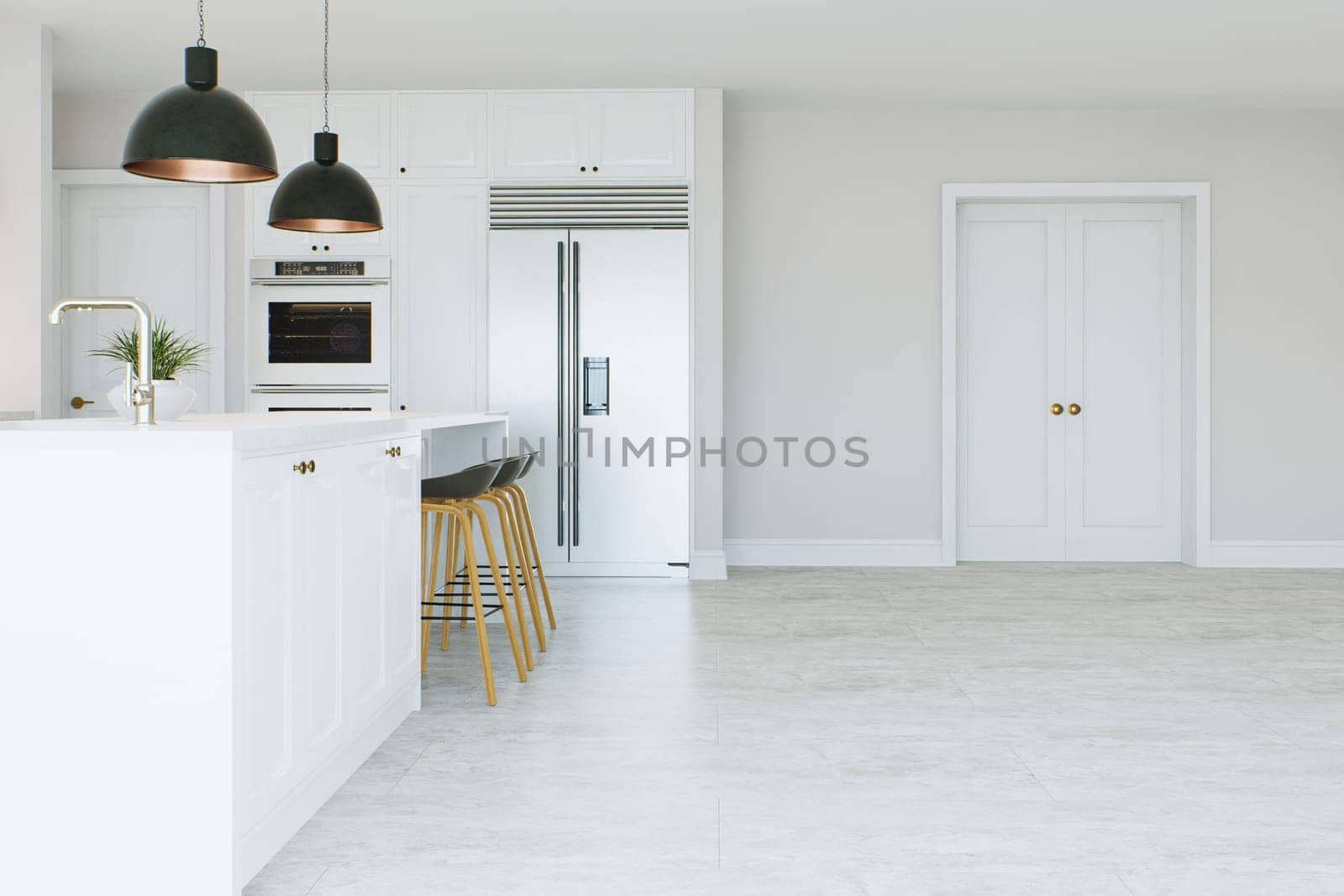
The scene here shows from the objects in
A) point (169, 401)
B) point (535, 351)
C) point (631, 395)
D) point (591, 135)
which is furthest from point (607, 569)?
point (169, 401)

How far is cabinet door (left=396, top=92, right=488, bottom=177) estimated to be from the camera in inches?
230

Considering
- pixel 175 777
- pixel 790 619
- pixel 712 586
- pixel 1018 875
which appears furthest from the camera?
pixel 712 586

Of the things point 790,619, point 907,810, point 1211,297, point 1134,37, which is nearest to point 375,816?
point 907,810

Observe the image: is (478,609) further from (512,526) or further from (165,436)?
(165,436)

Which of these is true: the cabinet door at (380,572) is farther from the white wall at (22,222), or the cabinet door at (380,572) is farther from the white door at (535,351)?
the white wall at (22,222)

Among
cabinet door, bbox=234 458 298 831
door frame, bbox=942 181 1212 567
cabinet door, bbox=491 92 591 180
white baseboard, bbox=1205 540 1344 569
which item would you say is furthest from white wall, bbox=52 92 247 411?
white baseboard, bbox=1205 540 1344 569

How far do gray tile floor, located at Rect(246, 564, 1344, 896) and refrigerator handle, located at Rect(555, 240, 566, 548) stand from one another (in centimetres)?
114

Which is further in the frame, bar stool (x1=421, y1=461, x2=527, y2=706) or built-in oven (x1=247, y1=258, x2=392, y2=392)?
built-in oven (x1=247, y1=258, x2=392, y2=392)

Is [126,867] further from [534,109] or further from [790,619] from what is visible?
[534,109]

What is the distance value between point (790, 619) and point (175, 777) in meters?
3.19

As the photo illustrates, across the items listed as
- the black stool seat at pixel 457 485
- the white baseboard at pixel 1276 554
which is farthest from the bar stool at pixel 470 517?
the white baseboard at pixel 1276 554

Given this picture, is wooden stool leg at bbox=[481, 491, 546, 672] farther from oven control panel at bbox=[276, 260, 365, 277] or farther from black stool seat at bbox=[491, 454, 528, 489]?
oven control panel at bbox=[276, 260, 365, 277]

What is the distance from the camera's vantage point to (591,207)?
581cm

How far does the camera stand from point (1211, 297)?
20.8ft
